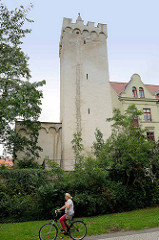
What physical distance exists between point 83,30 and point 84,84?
8.29m

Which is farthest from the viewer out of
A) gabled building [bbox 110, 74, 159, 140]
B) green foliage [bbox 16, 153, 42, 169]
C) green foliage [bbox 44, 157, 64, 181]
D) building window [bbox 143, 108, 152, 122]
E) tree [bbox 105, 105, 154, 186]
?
building window [bbox 143, 108, 152, 122]

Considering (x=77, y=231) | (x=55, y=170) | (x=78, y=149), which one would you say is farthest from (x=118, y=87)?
(x=77, y=231)

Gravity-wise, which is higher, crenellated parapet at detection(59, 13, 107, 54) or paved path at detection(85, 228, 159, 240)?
crenellated parapet at detection(59, 13, 107, 54)

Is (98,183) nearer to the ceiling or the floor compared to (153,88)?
nearer to the floor

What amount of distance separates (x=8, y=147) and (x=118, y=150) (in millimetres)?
9805

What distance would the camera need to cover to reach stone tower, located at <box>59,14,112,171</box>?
85.2 ft

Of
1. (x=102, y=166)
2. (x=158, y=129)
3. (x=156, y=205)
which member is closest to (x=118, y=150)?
(x=102, y=166)

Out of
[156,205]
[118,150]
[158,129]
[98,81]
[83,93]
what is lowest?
[156,205]

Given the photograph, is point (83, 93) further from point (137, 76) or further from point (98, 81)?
point (137, 76)

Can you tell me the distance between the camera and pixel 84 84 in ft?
91.5

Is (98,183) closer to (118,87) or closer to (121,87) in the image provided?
(118,87)

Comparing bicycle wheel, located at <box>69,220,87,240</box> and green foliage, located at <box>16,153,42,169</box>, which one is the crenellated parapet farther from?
bicycle wheel, located at <box>69,220,87,240</box>

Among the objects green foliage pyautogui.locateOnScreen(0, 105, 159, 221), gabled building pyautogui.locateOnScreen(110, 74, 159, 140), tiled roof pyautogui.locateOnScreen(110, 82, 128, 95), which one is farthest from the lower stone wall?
tiled roof pyautogui.locateOnScreen(110, 82, 128, 95)

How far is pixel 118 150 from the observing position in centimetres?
1738
